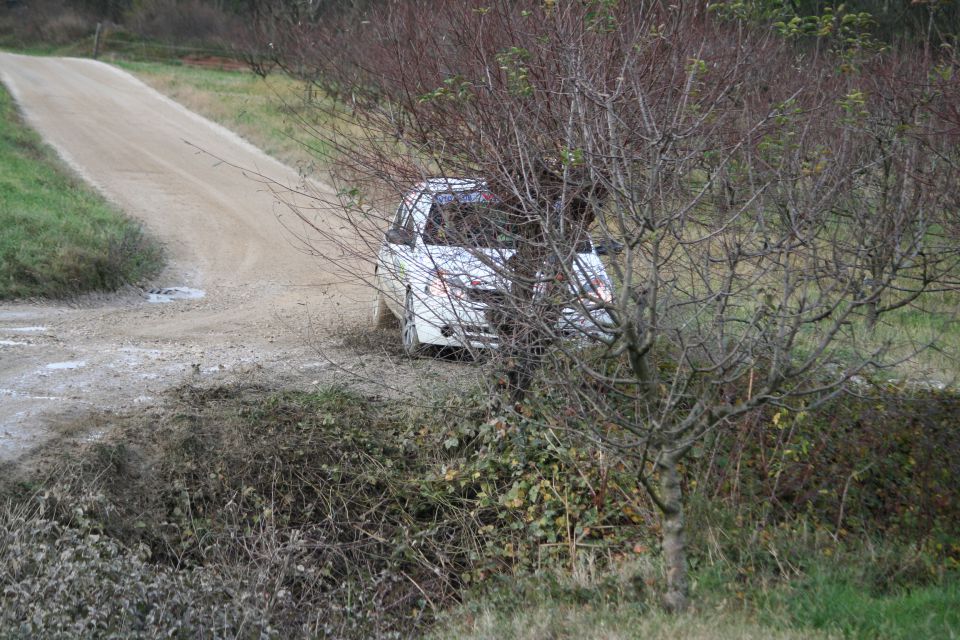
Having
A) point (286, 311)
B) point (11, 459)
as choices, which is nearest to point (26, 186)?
point (286, 311)

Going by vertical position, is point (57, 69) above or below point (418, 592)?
above

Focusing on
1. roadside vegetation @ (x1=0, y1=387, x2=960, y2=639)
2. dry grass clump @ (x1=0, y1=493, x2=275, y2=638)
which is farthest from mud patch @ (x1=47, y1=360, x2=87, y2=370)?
dry grass clump @ (x1=0, y1=493, x2=275, y2=638)

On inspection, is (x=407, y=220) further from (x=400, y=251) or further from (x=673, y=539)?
(x=673, y=539)

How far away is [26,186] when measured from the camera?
16094mm

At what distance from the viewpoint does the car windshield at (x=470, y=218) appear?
7008 mm

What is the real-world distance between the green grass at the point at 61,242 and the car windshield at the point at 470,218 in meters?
6.61

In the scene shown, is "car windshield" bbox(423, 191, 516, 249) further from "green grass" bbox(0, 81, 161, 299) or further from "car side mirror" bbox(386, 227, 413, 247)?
"green grass" bbox(0, 81, 161, 299)

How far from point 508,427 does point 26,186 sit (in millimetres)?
11744

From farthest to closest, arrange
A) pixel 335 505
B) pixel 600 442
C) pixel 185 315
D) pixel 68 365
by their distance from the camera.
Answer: pixel 185 315 → pixel 68 365 → pixel 335 505 → pixel 600 442

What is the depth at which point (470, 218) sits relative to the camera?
24.0 ft

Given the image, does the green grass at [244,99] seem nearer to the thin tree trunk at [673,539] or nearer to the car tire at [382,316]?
the car tire at [382,316]

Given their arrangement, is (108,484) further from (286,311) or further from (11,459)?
(286,311)

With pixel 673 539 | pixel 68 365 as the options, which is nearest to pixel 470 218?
pixel 673 539

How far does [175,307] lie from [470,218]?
630 cm
